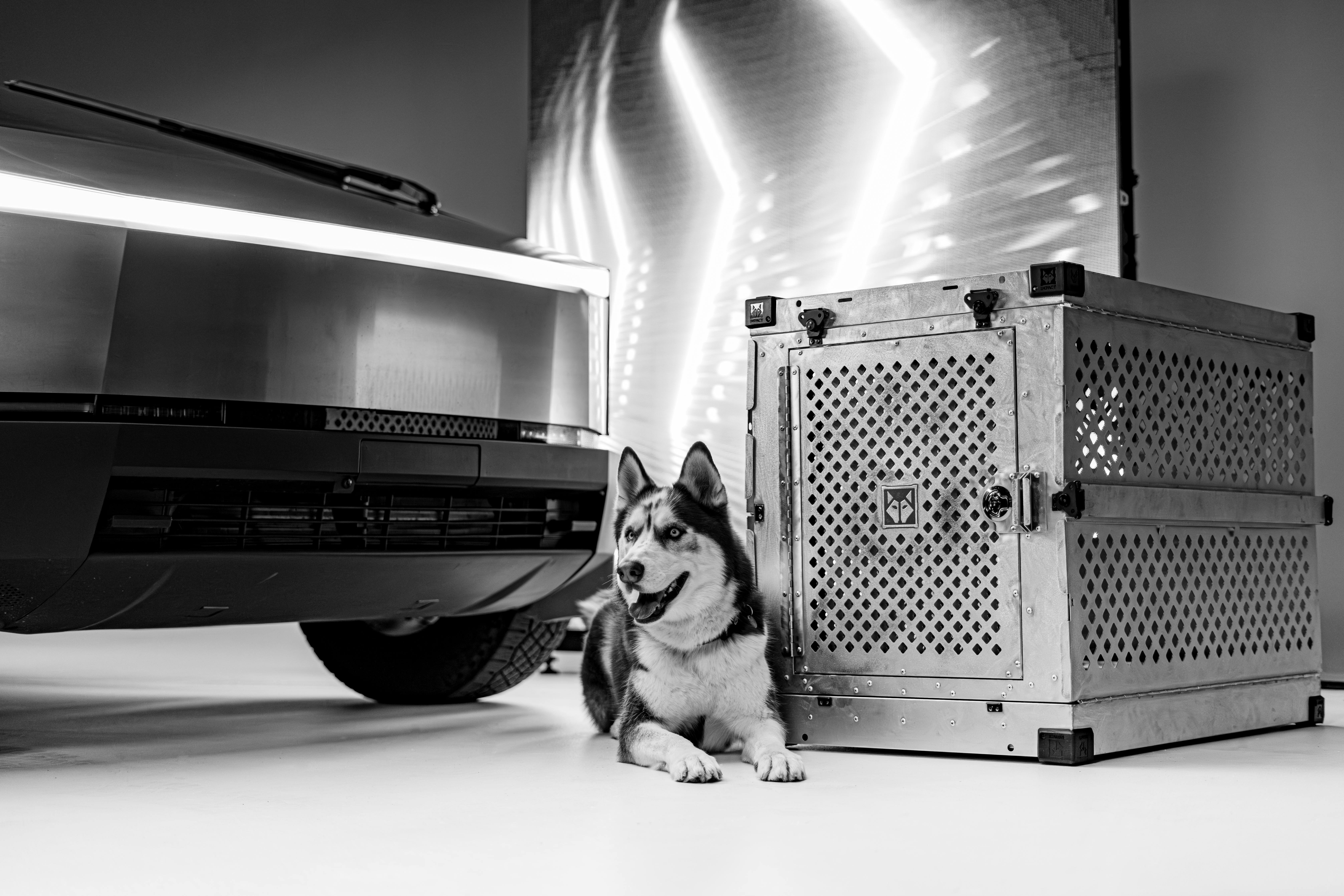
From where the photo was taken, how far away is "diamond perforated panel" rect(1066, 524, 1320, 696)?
105 inches

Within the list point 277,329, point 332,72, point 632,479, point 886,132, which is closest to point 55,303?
point 277,329

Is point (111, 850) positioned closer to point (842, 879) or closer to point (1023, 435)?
point (842, 879)

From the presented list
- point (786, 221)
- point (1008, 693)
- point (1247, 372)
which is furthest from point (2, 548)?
point (786, 221)

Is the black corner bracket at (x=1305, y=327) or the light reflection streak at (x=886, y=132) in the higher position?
the light reflection streak at (x=886, y=132)

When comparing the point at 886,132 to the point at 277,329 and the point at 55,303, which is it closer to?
the point at 277,329

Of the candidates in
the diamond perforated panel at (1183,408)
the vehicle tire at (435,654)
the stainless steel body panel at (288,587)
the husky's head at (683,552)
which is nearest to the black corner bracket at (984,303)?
the diamond perforated panel at (1183,408)

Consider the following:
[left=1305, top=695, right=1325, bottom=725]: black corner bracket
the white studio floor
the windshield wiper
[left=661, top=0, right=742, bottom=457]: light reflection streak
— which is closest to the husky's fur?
the white studio floor

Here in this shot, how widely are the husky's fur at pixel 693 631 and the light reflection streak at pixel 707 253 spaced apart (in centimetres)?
240

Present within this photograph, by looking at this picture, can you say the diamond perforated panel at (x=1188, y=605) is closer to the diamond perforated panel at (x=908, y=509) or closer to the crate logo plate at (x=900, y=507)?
the diamond perforated panel at (x=908, y=509)

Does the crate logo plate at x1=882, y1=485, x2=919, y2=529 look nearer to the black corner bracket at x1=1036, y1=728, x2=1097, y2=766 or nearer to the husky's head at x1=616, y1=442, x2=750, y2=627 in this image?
the husky's head at x1=616, y1=442, x2=750, y2=627

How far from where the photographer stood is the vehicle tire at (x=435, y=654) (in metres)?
3.54

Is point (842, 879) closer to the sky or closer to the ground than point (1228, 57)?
closer to the ground

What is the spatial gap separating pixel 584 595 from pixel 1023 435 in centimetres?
115

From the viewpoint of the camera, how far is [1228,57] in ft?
14.8
